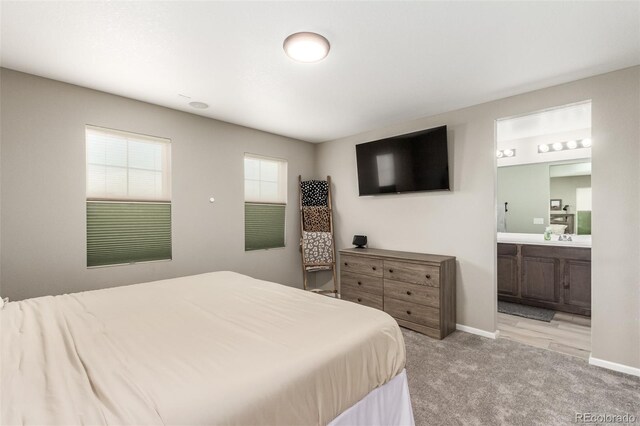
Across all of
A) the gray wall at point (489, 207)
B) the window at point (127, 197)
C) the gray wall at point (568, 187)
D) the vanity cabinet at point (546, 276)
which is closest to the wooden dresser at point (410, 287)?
the gray wall at point (489, 207)

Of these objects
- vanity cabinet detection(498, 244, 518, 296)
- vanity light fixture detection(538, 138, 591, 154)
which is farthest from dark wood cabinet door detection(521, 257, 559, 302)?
vanity light fixture detection(538, 138, 591, 154)

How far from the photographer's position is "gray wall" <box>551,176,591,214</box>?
3934mm

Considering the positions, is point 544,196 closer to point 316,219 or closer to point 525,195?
point 525,195

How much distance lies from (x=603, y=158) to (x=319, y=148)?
11.4ft

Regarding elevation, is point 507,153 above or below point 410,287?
above

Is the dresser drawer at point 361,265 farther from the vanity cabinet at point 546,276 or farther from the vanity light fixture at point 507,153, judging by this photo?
the vanity light fixture at point 507,153

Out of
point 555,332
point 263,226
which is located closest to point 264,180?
point 263,226

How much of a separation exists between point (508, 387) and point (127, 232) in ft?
12.0

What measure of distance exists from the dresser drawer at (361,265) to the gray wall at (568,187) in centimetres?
292

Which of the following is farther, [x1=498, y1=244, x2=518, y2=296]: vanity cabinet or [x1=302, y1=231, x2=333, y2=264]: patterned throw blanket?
[x1=302, y1=231, x2=333, y2=264]: patterned throw blanket

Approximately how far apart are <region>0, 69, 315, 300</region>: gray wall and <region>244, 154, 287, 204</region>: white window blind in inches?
7.7

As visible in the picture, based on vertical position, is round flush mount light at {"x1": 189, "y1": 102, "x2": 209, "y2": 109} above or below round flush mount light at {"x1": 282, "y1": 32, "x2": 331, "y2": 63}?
above

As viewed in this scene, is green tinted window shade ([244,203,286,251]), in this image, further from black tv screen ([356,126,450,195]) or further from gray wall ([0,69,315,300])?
black tv screen ([356,126,450,195])

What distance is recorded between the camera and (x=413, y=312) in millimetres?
3209
